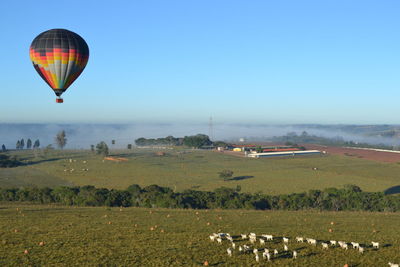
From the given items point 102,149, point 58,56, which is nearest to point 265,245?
point 58,56

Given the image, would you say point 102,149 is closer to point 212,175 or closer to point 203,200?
point 212,175

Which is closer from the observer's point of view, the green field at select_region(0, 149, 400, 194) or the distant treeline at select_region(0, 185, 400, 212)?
the distant treeline at select_region(0, 185, 400, 212)

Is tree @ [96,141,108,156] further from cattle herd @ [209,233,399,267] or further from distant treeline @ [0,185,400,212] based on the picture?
cattle herd @ [209,233,399,267]

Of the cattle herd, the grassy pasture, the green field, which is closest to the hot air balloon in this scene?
the grassy pasture

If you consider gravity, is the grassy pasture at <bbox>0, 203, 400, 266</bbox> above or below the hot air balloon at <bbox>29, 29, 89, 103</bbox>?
below

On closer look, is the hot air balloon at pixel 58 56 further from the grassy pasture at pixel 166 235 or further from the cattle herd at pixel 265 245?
the cattle herd at pixel 265 245

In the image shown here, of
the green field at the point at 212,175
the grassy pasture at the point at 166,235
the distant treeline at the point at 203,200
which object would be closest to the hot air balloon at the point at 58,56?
the distant treeline at the point at 203,200
